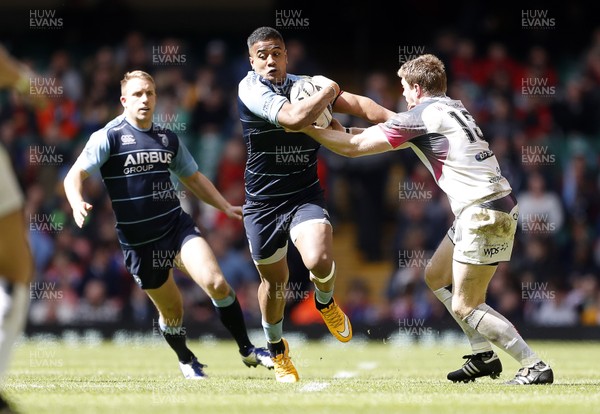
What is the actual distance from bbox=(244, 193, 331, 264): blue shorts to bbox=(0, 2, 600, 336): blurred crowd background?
6691mm

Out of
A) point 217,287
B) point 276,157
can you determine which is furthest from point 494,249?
point 217,287

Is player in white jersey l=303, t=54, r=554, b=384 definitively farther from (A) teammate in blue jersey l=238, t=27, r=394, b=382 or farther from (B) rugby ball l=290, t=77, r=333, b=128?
(A) teammate in blue jersey l=238, t=27, r=394, b=382

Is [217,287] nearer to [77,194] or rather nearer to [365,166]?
[77,194]

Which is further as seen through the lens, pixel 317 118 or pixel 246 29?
pixel 246 29

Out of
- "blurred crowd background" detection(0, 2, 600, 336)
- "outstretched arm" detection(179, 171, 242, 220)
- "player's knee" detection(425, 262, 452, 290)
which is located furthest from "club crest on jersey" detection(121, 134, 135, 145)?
"blurred crowd background" detection(0, 2, 600, 336)

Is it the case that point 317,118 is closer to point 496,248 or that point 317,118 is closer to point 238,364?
point 496,248

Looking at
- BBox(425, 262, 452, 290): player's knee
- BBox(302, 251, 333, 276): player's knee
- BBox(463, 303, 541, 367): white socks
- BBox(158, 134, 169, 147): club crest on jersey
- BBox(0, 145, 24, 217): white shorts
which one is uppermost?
BBox(158, 134, 169, 147): club crest on jersey

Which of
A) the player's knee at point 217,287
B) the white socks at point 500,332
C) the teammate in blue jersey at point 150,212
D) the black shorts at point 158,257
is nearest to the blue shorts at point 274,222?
the player's knee at point 217,287

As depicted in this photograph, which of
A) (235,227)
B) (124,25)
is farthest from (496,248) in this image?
(124,25)

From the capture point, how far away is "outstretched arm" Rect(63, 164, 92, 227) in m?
8.23

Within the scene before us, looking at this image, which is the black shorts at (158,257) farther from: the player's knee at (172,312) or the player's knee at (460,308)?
the player's knee at (460,308)

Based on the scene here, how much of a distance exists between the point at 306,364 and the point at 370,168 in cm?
647

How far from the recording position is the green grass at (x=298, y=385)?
637 cm

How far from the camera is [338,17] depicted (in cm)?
2138
